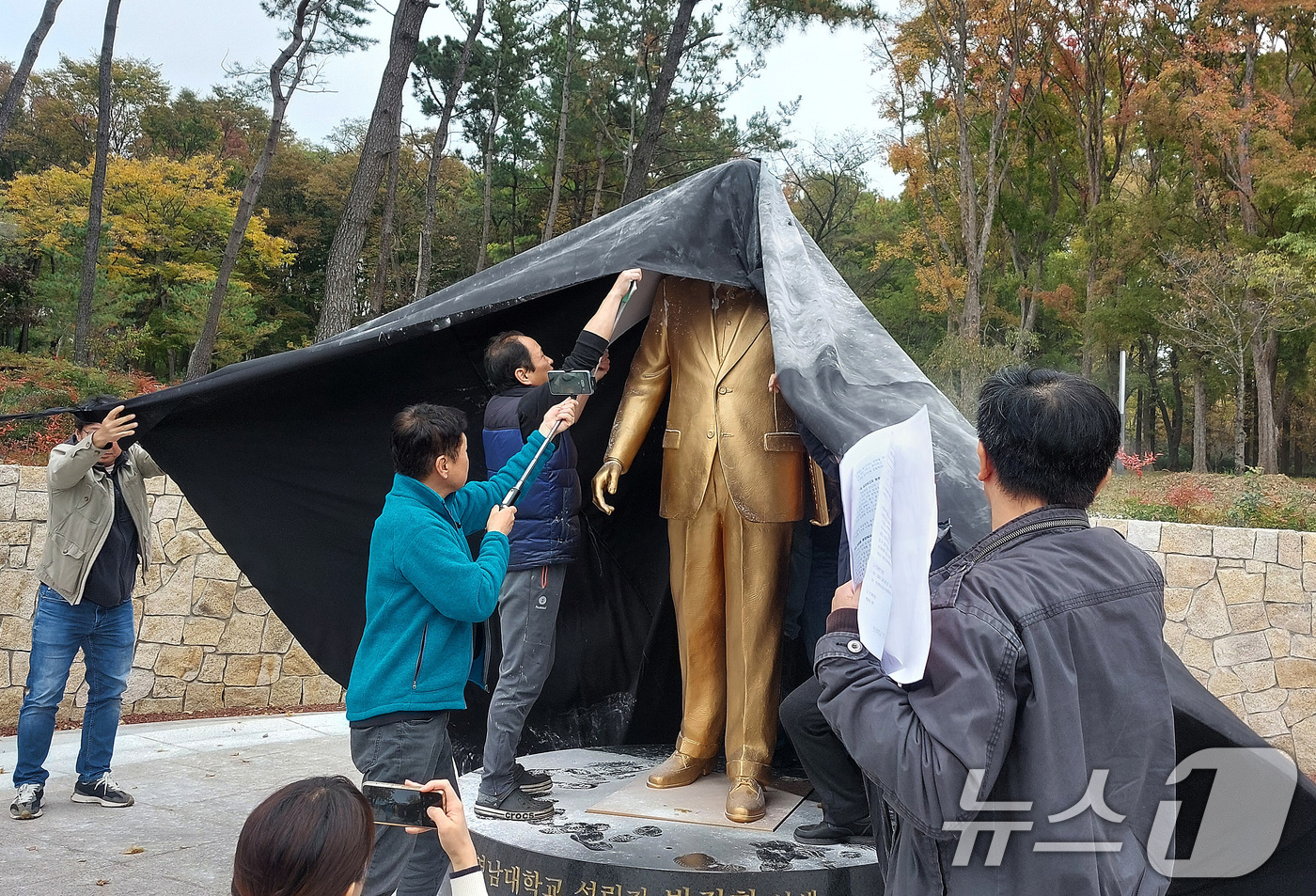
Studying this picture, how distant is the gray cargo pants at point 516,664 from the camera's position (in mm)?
3391

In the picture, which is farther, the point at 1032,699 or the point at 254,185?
the point at 254,185

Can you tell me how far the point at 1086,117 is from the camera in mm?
21500

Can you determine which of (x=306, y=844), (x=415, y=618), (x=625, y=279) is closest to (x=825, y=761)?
(x=415, y=618)

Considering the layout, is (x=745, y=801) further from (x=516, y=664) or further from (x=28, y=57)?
(x=28, y=57)

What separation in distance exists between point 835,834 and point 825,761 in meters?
0.26

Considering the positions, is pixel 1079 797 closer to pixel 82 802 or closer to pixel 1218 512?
pixel 82 802

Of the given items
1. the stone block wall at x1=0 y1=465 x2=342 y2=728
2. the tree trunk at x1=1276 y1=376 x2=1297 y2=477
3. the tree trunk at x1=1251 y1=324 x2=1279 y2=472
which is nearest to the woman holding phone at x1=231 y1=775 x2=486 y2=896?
the stone block wall at x1=0 y1=465 x2=342 y2=728

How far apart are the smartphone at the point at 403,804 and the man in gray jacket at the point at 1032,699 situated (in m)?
0.77

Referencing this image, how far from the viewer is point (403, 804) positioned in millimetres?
2004

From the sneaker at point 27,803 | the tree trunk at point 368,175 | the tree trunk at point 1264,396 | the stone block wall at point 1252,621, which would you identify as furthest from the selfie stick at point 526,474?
the tree trunk at point 1264,396

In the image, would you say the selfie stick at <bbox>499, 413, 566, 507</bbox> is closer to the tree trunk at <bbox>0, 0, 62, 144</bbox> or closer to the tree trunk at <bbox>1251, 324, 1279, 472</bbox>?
the tree trunk at <bbox>0, 0, 62, 144</bbox>

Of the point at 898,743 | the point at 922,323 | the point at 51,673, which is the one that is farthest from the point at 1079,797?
the point at 922,323

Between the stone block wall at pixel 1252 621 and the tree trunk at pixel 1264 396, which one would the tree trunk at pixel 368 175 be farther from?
the tree trunk at pixel 1264 396

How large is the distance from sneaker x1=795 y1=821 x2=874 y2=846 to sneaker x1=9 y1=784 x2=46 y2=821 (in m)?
3.46
